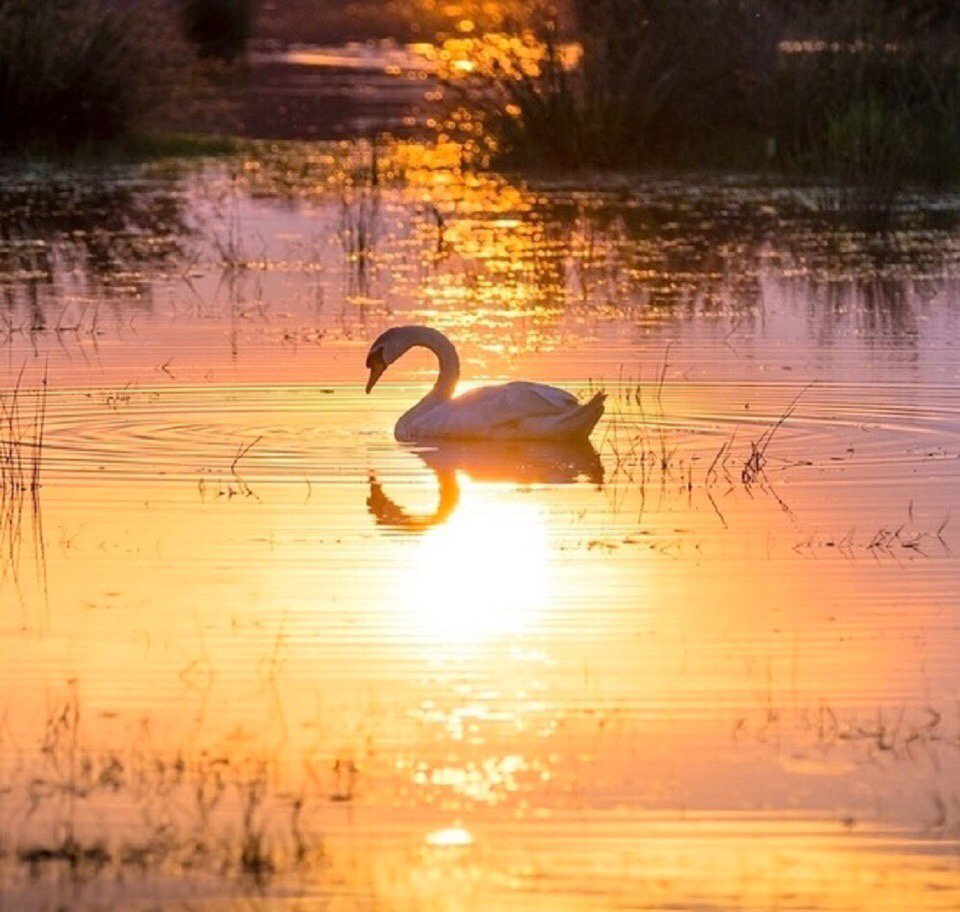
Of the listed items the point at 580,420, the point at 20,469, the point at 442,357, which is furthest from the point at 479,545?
the point at 442,357

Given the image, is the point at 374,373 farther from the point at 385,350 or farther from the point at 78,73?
the point at 78,73

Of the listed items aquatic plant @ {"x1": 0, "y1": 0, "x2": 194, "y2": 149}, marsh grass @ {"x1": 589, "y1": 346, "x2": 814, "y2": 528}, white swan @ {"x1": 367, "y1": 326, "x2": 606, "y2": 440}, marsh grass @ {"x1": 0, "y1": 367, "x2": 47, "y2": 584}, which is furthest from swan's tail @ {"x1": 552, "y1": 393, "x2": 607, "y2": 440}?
aquatic plant @ {"x1": 0, "y1": 0, "x2": 194, "y2": 149}

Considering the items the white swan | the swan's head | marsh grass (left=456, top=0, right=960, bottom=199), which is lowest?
the white swan

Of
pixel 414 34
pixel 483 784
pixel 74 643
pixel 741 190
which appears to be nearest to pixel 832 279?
pixel 741 190

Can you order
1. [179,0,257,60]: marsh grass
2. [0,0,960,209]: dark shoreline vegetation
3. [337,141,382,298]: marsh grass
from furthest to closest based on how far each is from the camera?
[179,0,257,60]: marsh grass
[0,0,960,209]: dark shoreline vegetation
[337,141,382,298]: marsh grass

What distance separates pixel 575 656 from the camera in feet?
25.1

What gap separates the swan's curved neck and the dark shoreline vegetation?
475 inches

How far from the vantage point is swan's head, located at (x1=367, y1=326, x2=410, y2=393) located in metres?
12.6

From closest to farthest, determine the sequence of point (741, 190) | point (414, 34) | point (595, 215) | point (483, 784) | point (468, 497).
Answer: point (483, 784)
point (468, 497)
point (595, 215)
point (741, 190)
point (414, 34)

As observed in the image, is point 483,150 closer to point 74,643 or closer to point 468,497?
point 468,497

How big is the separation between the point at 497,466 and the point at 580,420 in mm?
397

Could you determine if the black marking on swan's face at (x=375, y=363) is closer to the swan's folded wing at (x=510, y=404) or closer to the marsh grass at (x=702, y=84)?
the swan's folded wing at (x=510, y=404)

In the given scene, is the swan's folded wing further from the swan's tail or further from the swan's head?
the swan's head

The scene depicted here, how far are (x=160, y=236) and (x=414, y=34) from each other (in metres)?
31.6
